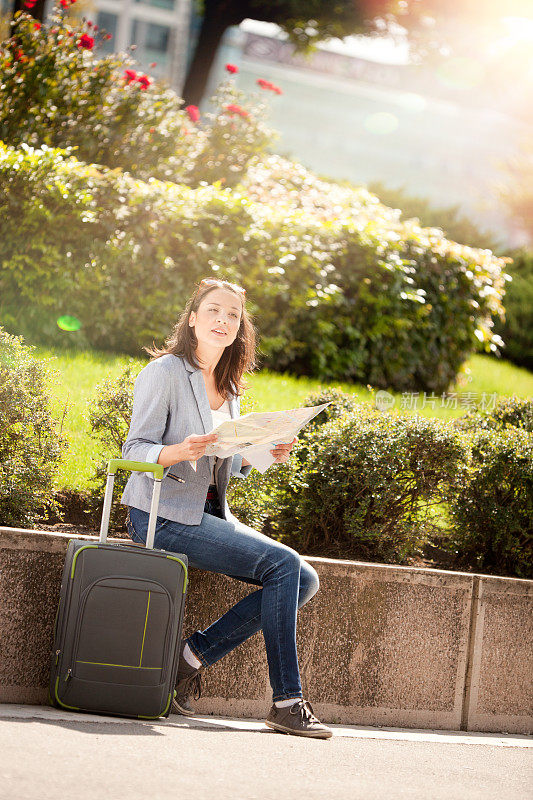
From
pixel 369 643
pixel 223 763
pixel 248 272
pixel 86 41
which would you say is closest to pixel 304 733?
pixel 223 763

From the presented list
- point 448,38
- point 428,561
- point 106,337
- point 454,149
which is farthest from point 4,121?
point 454,149

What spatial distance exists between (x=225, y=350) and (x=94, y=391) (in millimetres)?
1305

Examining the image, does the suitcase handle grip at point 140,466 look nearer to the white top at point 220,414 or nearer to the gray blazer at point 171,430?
the gray blazer at point 171,430

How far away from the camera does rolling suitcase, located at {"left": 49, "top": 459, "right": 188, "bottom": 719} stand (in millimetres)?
4055

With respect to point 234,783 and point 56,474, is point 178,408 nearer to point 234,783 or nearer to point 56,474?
point 56,474

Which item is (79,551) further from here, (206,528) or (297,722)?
(297,722)

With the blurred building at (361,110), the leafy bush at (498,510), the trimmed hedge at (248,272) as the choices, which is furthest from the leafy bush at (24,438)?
the blurred building at (361,110)

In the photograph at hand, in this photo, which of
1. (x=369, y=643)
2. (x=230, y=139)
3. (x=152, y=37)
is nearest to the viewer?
(x=369, y=643)

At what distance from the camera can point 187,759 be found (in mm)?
3707

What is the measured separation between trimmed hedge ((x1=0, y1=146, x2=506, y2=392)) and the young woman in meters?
3.32

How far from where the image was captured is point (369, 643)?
5.24m

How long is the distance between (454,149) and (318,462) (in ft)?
218

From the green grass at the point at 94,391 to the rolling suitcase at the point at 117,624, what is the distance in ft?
4.09

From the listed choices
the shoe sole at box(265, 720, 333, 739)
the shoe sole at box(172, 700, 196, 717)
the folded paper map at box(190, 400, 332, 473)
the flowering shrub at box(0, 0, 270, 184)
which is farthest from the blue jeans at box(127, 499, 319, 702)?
the flowering shrub at box(0, 0, 270, 184)
